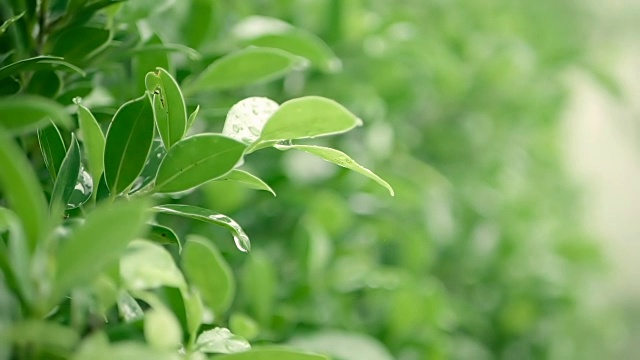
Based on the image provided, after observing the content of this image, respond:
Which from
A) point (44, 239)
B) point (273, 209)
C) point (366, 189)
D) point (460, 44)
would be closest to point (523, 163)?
point (460, 44)

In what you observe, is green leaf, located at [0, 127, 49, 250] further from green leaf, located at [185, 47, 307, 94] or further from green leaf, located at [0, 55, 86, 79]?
green leaf, located at [185, 47, 307, 94]

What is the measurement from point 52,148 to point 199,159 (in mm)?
72

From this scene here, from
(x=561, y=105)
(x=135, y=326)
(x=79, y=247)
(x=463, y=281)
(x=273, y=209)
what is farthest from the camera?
(x=561, y=105)

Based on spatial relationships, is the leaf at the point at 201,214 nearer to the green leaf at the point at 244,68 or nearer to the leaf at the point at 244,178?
the leaf at the point at 244,178

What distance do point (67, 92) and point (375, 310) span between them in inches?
18.6

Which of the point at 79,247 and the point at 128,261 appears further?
the point at 128,261

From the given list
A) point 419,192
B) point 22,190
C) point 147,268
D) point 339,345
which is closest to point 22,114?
point 22,190

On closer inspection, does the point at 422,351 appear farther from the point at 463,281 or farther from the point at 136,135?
the point at 136,135

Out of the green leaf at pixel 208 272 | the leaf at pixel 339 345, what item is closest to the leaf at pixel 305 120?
the green leaf at pixel 208 272

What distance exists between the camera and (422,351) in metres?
0.71

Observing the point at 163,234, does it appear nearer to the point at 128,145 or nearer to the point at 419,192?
the point at 128,145

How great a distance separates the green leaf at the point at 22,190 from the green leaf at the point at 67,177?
0.07 m

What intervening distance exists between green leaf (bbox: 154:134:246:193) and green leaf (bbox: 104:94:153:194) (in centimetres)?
1

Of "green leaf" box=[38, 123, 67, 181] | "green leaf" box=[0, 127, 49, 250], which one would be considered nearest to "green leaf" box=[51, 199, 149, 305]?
"green leaf" box=[0, 127, 49, 250]
